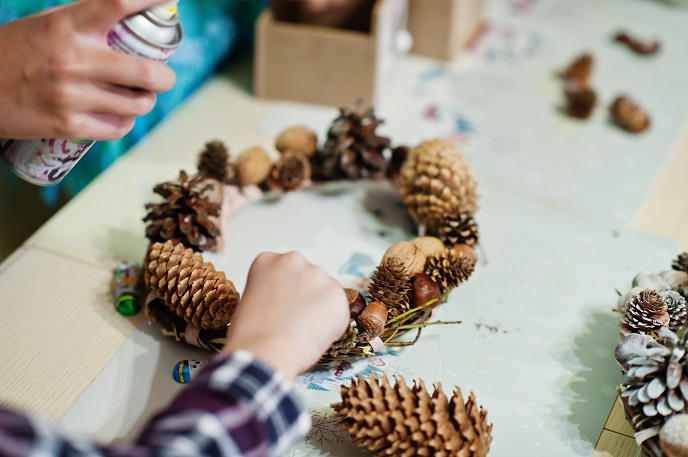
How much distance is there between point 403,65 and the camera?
148cm

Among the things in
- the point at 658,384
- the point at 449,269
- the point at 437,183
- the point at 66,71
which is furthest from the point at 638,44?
the point at 66,71

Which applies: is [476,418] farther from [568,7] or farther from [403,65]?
[568,7]

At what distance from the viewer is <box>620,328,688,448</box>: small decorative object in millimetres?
739

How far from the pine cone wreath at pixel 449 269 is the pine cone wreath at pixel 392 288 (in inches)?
2.0

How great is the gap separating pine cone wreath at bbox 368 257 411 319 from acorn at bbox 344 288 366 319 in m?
0.02

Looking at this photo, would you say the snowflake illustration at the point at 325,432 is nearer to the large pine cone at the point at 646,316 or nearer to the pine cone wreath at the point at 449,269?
the pine cone wreath at the point at 449,269

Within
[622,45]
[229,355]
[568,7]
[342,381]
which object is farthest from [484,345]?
[568,7]

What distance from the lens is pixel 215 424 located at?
555 millimetres

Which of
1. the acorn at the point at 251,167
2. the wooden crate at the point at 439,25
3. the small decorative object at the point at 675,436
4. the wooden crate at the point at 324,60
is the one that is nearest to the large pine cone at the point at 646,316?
the small decorative object at the point at 675,436

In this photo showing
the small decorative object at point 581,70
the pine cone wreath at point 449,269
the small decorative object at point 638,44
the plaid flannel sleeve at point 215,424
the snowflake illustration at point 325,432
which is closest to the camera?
the plaid flannel sleeve at point 215,424

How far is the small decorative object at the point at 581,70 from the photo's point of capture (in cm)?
143

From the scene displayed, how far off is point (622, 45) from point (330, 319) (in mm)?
1127

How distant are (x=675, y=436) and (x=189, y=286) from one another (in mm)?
502

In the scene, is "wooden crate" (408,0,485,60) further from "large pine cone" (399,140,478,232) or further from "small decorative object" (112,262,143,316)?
"small decorative object" (112,262,143,316)
